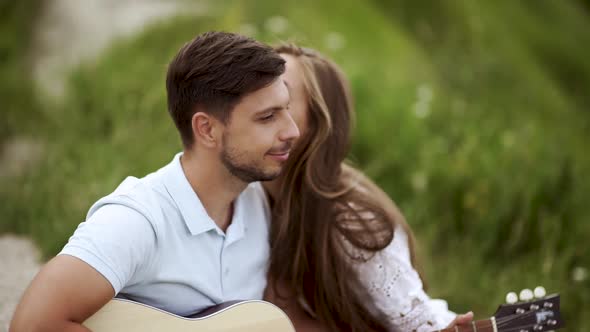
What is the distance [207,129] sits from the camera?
2.47 meters

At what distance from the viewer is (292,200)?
2.86 metres

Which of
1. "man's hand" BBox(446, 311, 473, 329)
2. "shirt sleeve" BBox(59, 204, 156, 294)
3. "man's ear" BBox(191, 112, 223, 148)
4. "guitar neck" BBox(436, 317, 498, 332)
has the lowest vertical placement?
"guitar neck" BBox(436, 317, 498, 332)

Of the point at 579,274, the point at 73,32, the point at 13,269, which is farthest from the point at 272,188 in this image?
the point at 73,32

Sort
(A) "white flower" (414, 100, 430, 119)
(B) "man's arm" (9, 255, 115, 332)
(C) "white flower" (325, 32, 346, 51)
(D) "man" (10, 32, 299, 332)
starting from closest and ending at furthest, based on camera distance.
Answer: (B) "man's arm" (9, 255, 115, 332), (D) "man" (10, 32, 299, 332), (A) "white flower" (414, 100, 430, 119), (C) "white flower" (325, 32, 346, 51)

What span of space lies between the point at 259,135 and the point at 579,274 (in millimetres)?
2279

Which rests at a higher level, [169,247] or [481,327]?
[169,247]

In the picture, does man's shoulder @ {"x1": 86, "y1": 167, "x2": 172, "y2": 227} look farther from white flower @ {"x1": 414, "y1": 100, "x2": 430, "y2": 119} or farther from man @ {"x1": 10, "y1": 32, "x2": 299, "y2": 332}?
white flower @ {"x1": 414, "y1": 100, "x2": 430, "y2": 119}

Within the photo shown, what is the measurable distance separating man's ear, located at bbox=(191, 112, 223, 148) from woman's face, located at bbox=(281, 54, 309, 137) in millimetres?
391

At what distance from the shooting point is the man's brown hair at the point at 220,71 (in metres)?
2.37

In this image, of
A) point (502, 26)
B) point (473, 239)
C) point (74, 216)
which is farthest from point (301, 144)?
point (502, 26)

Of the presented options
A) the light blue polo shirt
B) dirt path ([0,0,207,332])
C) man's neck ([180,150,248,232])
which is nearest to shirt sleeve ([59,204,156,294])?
the light blue polo shirt

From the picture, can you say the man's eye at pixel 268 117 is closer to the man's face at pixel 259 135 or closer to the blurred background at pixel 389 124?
the man's face at pixel 259 135

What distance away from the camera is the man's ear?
96.4 inches

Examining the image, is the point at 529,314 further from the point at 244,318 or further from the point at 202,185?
the point at 202,185
